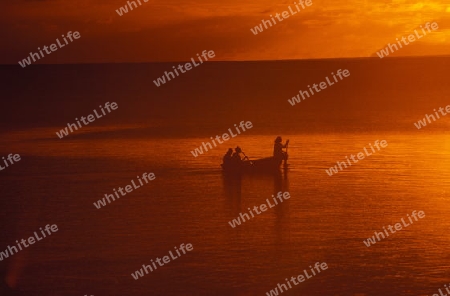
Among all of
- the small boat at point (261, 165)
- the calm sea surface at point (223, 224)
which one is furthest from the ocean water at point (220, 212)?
the small boat at point (261, 165)

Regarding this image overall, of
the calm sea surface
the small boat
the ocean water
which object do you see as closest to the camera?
the calm sea surface

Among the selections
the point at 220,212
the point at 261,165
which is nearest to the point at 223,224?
the point at 220,212

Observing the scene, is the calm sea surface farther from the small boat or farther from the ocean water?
the small boat

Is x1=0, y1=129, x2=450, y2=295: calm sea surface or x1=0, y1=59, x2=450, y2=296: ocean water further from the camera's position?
x1=0, y1=59, x2=450, y2=296: ocean water

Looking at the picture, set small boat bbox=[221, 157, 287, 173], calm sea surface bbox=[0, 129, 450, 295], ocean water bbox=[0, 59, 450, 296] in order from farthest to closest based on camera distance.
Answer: small boat bbox=[221, 157, 287, 173]
ocean water bbox=[0, 59, 450, 296]
calm sea surface bbox=[0, 129, 450, 295]

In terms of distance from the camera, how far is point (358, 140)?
127 ft

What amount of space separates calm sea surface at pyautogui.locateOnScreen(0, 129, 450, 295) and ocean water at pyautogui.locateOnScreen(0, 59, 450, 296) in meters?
0.04

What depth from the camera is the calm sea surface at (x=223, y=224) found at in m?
16.4

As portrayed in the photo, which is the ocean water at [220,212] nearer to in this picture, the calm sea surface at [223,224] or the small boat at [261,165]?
the calm sea surface at [223,224]

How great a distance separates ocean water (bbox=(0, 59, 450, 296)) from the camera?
652 inches

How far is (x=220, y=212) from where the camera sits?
22312 millimetres

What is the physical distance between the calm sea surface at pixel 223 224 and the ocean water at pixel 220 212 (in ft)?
0.14

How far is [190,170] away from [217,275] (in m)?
12.9

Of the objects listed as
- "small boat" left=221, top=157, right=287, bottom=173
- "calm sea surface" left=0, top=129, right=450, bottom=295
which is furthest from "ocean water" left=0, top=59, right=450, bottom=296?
"small boat" left=221, top=157, right=287, bottom=173
